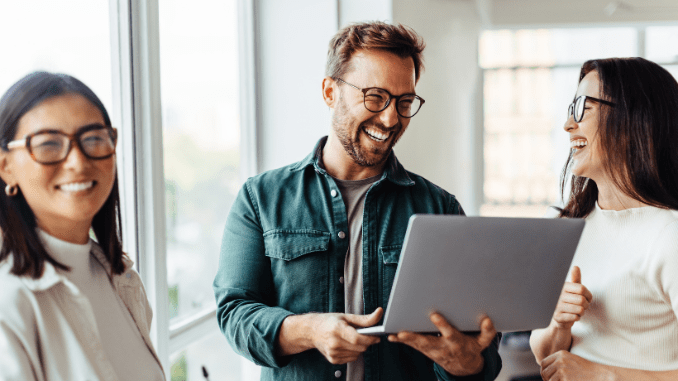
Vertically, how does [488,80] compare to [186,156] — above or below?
above

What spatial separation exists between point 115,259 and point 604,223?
4.17 feet

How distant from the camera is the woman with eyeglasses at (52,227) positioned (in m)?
0.66

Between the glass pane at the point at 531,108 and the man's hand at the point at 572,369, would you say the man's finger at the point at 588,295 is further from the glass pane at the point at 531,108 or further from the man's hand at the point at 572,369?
the glass pane at the point at 531,108

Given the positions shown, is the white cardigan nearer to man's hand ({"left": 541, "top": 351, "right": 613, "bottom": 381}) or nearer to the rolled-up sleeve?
the rolled-up sleeve

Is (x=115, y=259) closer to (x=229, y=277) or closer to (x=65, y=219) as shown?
(x=65, y=219)

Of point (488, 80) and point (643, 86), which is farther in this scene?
point (488, 80)

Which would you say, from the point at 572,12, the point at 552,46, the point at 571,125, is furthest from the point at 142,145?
the point at 572,12

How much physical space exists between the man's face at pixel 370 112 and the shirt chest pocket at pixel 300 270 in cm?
27

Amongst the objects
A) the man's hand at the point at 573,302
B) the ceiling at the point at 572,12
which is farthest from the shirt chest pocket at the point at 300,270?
the ceiling at the point at 572,12

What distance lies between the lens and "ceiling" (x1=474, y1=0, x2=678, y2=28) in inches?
163

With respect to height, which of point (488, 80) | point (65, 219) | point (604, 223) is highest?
point (488, 80)

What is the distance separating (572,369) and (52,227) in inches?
49.4

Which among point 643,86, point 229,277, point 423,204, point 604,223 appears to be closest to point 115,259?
point 229,277

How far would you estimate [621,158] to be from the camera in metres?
1.44
